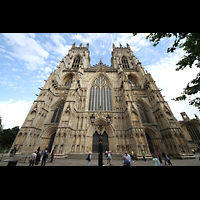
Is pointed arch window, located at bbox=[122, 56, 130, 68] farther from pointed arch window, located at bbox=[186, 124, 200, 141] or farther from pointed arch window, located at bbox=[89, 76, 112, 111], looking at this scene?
pointed arch window, located at bbox=[186, 124, 200, 141]

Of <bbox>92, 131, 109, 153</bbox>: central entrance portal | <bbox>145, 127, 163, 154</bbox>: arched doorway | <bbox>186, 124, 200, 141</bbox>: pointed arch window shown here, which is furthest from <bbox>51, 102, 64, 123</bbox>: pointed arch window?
<bbox>186, 124, 200, 141</bbox>: pointed arch window

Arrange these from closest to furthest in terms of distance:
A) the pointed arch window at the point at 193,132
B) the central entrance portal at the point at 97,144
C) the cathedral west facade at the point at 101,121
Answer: the cathedral west facade at the point at 101,121
the central entrance portal at the point at 97,144
the pointed arch window at the point at 193,132

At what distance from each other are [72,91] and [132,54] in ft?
69.6

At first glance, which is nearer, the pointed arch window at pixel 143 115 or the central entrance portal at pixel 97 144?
the central entrance portal at pixel 97 144

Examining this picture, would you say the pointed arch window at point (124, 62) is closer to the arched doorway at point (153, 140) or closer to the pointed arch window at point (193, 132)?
the arched doorway at point (153, 140)

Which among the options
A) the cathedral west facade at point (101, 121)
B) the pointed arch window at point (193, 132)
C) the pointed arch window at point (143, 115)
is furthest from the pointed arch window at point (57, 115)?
the pointed arch window at point (193, 132)

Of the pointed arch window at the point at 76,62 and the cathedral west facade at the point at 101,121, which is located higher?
the pointed arch window at the point at 76,62

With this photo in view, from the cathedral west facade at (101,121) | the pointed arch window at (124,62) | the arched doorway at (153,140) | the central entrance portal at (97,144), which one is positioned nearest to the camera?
the cathedral west facade at (101,121)

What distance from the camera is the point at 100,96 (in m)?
17.1

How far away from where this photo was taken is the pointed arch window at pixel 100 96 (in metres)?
15.9

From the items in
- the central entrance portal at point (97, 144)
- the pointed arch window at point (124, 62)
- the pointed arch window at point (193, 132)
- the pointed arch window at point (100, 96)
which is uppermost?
the pointed arch window at point (124, 62)

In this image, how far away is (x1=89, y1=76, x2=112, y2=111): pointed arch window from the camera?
52.3 feet

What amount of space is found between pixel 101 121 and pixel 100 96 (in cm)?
506
